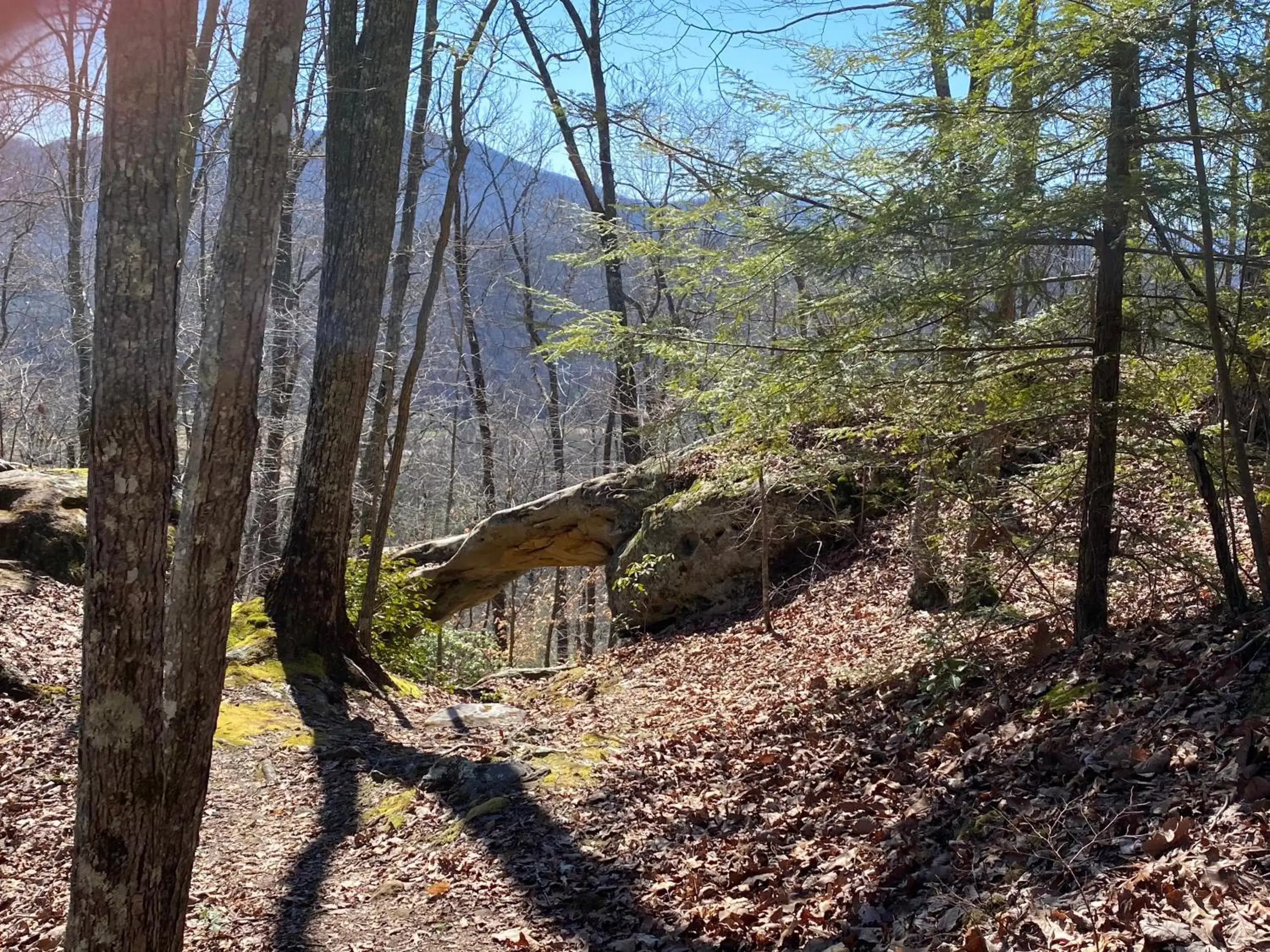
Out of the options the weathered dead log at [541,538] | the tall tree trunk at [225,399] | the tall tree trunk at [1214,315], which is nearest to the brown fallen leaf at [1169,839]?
the tall tree trunk at [1214,315]

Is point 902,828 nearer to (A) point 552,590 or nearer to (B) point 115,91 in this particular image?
(B) point 115,91

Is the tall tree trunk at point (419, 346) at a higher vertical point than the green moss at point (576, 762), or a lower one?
higher

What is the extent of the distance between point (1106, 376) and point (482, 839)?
4.79 m

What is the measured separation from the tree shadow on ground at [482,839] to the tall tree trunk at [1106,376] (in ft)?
11.3

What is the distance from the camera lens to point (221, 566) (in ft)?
12.5

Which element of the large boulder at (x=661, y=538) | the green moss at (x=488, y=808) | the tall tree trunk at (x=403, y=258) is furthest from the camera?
the large boulder at (x=661, y=538)

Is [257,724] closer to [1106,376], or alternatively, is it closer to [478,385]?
[1106,376]

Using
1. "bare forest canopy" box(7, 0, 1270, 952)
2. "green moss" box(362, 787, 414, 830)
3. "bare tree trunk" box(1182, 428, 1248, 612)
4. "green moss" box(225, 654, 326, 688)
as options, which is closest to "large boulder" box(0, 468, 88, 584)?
"bare forest canopy" box(7, 0, 1270, 952)

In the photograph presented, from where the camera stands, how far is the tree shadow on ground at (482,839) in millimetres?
4629

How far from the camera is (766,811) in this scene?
5.31 metres

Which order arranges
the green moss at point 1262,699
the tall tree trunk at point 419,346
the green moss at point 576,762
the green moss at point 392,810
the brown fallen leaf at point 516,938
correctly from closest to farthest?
the green moss at point 1262,699 → the brown fallen leaf at point 516,938 → the green moss at point 392,810 → the green moss at point 576,762 → the tall tree trunk at point 419,346

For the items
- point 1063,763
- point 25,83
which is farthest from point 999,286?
point 25,83

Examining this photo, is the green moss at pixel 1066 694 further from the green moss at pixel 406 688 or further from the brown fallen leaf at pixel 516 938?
the green moss at pixel 406 688

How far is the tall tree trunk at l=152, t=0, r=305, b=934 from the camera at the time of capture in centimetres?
371
